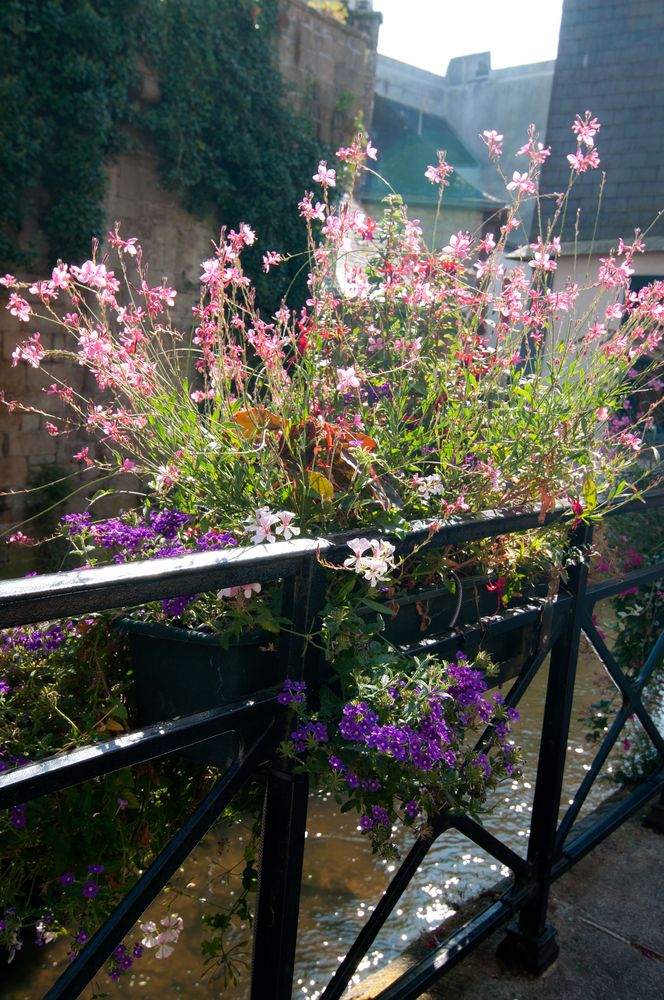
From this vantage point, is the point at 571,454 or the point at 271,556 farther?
the point at 571,454

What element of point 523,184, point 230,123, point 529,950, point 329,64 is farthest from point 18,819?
point 329,64

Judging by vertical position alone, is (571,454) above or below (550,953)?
above

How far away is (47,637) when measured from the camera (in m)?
1.71

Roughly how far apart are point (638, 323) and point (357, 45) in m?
9.49

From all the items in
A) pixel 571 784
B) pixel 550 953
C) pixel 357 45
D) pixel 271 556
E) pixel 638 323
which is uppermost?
pixel 357 45

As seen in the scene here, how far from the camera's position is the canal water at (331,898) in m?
2.87

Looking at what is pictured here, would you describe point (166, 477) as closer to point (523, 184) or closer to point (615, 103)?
point (523, 184)

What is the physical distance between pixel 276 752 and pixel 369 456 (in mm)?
536

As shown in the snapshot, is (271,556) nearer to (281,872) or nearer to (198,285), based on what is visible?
(281,872)

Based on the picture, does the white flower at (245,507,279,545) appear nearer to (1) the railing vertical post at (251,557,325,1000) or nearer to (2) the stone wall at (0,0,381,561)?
(1) the railing vertical post at (251,557,325,1000)

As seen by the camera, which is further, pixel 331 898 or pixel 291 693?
pixel 331 898

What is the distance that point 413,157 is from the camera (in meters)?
18.0

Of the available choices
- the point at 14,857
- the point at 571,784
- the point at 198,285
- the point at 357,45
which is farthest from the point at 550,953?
the point at 357,45

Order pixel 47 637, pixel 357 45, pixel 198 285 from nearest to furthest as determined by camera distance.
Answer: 1. pixel 47 637
2. pixel 198 285
3. pixel 357 45
